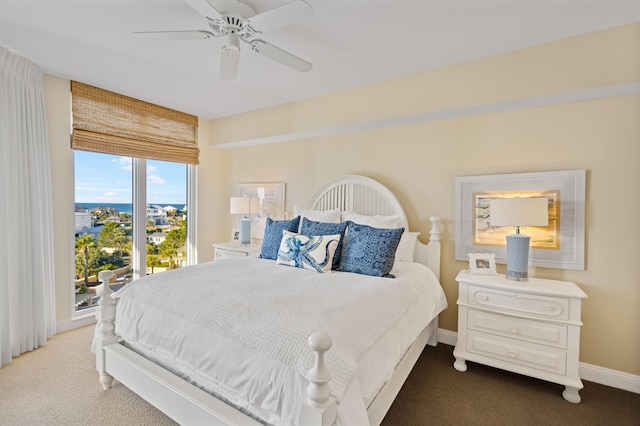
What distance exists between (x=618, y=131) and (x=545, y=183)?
573mm

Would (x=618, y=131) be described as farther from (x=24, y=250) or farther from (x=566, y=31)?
(x=24, y=250)

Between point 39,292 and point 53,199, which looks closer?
point 39,292

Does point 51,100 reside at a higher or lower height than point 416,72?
lower

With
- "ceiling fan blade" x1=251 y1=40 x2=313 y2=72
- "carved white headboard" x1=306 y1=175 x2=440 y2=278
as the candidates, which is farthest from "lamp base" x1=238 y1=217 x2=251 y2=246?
"ceiling fan blade" x1=251 y1=40 x2=313 y2=72

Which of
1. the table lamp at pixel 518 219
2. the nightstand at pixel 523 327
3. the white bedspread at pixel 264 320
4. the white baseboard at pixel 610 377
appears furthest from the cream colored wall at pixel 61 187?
the white baseboard at pixel 610 377

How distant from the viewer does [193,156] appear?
14.4ft

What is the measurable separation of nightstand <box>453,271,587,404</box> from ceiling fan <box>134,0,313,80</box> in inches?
87.1

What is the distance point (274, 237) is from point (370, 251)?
3.48 ft

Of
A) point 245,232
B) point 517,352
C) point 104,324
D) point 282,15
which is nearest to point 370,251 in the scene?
point 517,352

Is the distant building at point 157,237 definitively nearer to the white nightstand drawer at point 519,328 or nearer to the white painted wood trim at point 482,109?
the white painted wood trim at point 482,109

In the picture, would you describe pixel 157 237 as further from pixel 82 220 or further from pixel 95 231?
pixel 82 220

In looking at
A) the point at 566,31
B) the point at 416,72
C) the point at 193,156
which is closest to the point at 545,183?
the point at 566,31

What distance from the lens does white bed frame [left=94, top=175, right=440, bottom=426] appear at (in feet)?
3.73

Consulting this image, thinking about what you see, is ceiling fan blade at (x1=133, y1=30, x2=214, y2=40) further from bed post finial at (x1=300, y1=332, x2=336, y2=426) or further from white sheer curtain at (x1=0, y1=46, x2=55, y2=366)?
bed post finial at (x1=300, y1=332, x2=336, y2=426)
